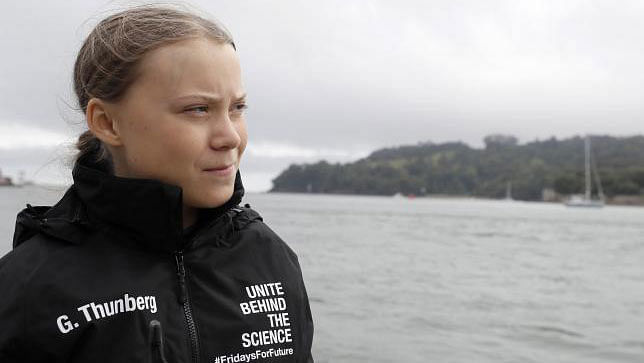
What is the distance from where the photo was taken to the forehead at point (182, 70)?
1.83m

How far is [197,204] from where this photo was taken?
192 cm

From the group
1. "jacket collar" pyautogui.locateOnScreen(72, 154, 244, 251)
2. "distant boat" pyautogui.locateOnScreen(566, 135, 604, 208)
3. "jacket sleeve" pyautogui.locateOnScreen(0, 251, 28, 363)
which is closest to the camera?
"jacket sleeve" pyautogui.locateOnScreen(0, 251, 28, 363)

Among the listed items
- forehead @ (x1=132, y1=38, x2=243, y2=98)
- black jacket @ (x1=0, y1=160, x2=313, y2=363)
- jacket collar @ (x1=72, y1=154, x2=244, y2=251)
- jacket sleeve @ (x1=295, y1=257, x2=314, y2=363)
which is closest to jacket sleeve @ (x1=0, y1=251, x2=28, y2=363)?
black jacket @ (x1=0, y1=160, x2=313, y2=363)

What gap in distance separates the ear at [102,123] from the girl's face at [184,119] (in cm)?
2

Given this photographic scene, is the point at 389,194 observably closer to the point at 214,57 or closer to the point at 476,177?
the point at 476,177

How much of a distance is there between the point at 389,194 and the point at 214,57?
145915mm

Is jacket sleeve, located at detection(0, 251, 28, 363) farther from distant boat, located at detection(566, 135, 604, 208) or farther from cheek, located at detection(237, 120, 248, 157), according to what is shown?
distant boat, located at detection(566, 135, 604, 208)

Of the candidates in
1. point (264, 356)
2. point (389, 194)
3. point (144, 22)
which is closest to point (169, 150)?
point (144, 22)

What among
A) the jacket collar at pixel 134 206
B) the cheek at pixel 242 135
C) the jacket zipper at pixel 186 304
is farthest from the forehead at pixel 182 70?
the jacket zipper at pixel 186 304

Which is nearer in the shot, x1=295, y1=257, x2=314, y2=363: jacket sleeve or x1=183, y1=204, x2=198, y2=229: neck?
x1=183, y1=204, x2=198, y2=229: neck

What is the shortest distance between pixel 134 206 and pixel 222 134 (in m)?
0.30

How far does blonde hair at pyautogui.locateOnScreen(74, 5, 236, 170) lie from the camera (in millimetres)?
1829

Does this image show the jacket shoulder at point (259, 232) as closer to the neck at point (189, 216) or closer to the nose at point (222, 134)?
the neck at point (189, 216)

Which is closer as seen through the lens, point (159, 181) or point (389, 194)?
point (159, 181)
